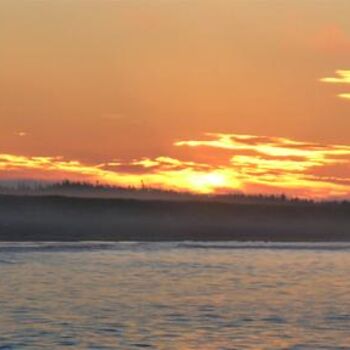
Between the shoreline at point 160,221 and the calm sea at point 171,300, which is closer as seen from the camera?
the calm sea at point 171,300

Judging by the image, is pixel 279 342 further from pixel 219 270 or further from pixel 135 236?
pixel 135 236

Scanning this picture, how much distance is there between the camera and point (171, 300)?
3059cm

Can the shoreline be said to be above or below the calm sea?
above

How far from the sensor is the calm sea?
24125mm

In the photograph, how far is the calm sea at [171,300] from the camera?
24125 millimetres

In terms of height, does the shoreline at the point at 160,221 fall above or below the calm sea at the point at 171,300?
above

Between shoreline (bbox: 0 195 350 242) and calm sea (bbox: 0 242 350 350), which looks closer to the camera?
calm sea (bbox: 0 242 350 350)

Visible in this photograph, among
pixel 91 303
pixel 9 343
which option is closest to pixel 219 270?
pixel 91 303

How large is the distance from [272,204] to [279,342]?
5703cm

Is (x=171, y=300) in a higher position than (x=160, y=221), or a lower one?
lower

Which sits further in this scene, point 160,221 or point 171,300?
point 160,221

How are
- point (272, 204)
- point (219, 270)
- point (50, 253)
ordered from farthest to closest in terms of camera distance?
point (272, 204) < point (50, 253) < point (219, 270)

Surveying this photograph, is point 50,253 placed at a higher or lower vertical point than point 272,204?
lower

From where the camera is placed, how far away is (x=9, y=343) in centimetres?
2323
